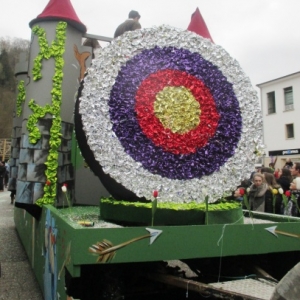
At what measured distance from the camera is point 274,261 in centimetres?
393

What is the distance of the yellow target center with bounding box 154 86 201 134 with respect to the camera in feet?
12.9

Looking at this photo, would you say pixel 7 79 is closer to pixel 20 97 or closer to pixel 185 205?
pixel 20 97

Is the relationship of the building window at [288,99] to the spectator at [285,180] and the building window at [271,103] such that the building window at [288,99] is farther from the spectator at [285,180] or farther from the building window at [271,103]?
the spectator at [285,180]

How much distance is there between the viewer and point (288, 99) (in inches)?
1198

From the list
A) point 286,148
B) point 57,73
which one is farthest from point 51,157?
point 286,148

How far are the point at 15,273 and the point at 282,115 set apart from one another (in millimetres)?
27761

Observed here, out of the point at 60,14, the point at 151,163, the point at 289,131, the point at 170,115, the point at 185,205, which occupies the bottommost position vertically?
the point at 185,205

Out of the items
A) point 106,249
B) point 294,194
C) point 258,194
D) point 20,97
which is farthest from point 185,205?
point 20,97

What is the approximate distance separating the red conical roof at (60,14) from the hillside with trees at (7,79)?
3567 centimetres

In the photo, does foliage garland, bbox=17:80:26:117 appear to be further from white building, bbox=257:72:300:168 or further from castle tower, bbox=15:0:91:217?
white building, bbox=257:72:300:168

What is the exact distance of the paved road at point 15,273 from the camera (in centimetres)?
484

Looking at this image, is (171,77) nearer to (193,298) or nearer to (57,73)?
(57,73)

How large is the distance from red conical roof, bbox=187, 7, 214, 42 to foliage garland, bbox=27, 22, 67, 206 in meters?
1.95

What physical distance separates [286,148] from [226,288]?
93.6 ft
